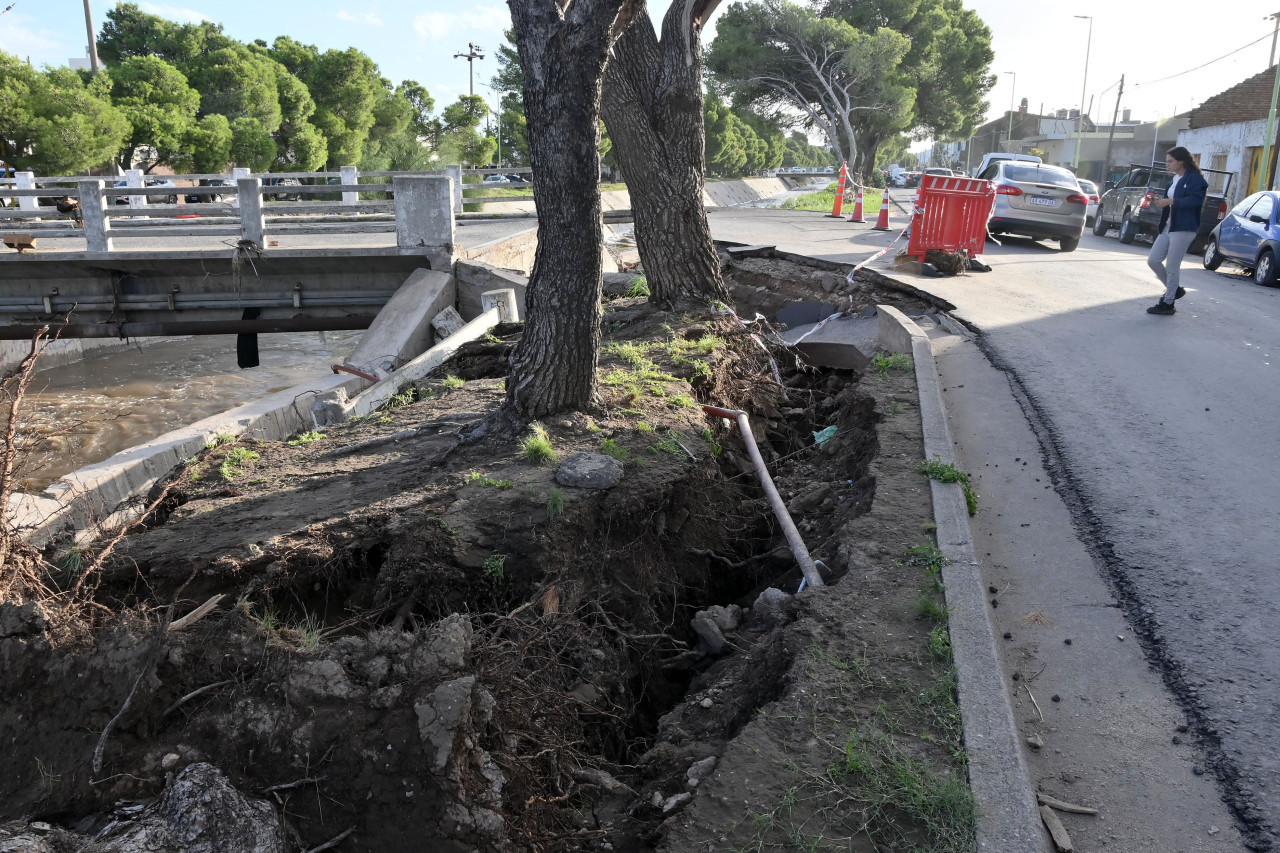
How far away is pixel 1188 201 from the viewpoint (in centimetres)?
988

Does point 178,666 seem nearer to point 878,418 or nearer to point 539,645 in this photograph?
point 539,645

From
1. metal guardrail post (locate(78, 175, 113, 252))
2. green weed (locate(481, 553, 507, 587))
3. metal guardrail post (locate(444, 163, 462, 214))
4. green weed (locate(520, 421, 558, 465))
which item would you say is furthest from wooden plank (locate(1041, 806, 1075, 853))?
metal guardrail post (locate(444, 163, 462, 214))

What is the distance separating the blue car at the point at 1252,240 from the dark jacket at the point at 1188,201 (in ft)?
17.5

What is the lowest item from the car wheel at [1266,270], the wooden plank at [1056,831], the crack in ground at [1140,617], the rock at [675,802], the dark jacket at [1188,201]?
the rock at [675,802]

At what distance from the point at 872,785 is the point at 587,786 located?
1.02 meters

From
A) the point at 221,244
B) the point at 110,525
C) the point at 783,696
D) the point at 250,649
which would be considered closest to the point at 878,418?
the point at 783,696

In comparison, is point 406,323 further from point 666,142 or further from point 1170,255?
point 1170,255

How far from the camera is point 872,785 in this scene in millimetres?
2852

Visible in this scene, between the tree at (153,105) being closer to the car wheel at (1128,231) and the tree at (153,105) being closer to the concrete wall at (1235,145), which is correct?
the car wheel at (1128,231)

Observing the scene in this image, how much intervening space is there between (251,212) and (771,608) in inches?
498

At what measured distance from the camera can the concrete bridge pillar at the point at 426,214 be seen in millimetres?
13766

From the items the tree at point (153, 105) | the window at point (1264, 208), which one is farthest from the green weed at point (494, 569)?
the tree at point (153, 105)

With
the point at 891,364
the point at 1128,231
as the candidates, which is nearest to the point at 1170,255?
the point at 891,364

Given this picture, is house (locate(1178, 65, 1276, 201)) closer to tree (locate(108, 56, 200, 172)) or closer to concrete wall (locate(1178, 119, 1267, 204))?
concrete wall (locate(1178, 119, 1267, 204))
